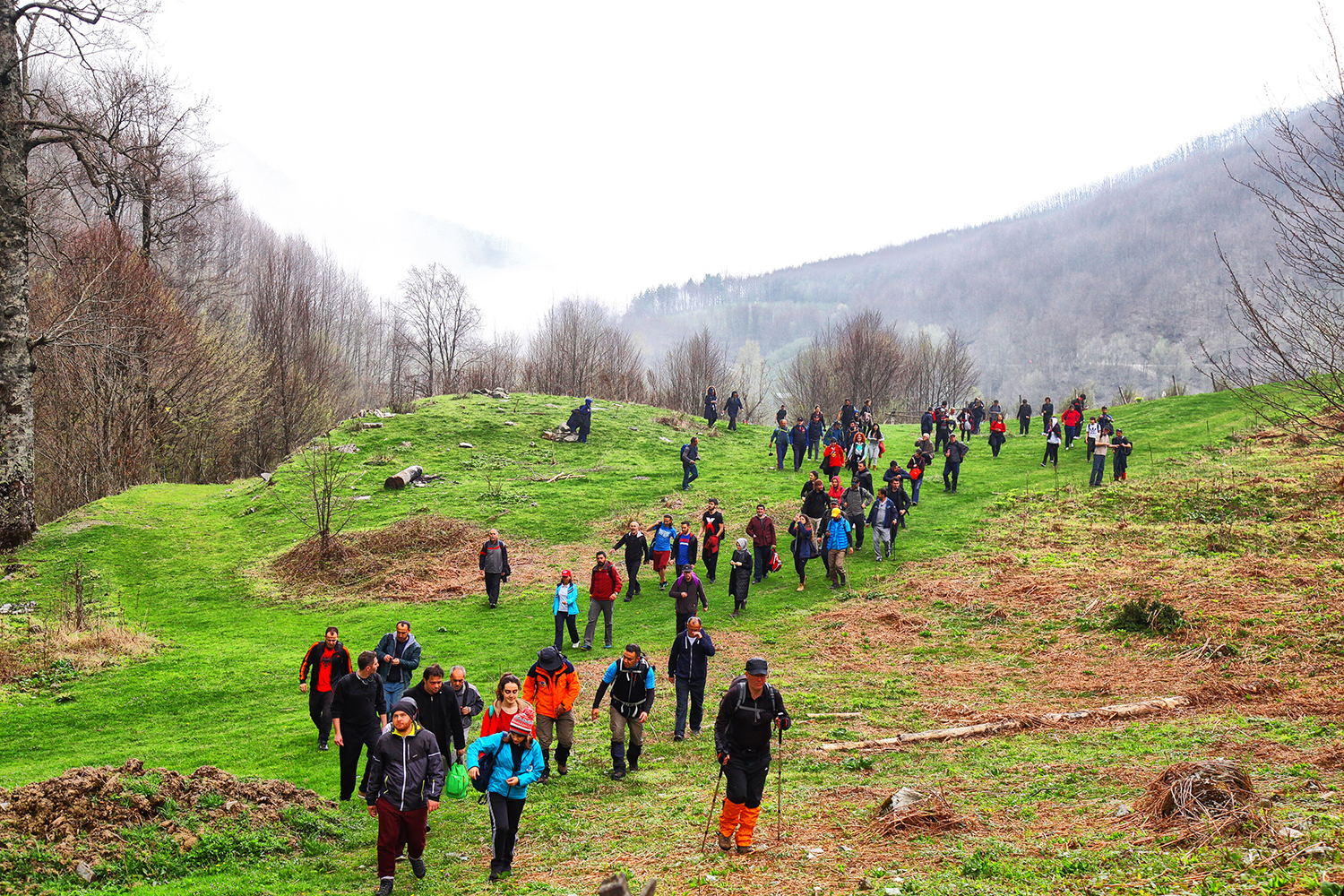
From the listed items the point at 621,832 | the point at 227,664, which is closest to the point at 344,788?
the point at 621,832

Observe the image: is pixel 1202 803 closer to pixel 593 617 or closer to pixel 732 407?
pixel 593 617

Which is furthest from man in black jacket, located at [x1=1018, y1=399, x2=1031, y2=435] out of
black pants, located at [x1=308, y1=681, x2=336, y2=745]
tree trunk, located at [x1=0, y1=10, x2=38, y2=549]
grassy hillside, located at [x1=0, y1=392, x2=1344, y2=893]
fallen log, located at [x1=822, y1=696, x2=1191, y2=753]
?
tree trunk, located at [x1=0, y1=10, x2=38, y2=549]

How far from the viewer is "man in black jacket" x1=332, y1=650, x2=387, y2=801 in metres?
9.60

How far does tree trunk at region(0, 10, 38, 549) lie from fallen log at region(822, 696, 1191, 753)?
23250 millimetres

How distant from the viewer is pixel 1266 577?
15.6 metres

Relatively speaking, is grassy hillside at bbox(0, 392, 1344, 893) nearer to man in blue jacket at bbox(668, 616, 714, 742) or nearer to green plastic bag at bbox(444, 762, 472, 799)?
man in blue jacket at bbox(668, 616, 714, 742)

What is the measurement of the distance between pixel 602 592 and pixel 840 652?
5.15 metres

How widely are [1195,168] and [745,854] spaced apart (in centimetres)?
23822

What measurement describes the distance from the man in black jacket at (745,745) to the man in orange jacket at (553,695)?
2.82 metres

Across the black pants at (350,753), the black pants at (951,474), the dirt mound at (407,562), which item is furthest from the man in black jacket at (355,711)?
the black pants at (951,474)

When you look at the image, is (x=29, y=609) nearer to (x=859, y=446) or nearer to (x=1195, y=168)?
(x=859, y=446)

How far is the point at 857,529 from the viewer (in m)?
22.4

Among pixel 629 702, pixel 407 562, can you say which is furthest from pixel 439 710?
pixel 407 562

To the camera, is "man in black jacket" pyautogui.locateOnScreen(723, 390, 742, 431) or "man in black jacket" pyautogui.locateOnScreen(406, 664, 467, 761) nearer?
"man in black jacket" pyautogui.locateOnScreen(406, 664, 467, 761)
